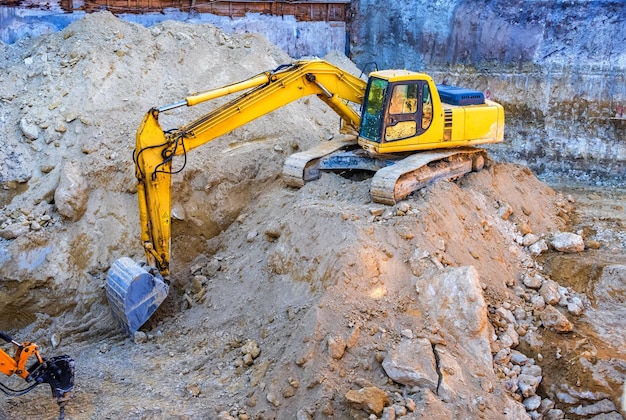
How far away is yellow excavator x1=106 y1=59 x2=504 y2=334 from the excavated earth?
1.08ft

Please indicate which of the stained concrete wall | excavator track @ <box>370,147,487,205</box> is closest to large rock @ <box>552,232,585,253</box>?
excavator track @ <box>370,147,487,205</box>

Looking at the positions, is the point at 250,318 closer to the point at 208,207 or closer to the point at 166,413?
the point at 166,413

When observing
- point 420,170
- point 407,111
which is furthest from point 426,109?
point 420,170

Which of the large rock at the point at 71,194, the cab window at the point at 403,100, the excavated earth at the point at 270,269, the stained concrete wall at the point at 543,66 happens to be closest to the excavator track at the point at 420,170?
the excavated earth at the point at 270,269

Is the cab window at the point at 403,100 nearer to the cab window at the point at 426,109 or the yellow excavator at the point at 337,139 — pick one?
the yellow excavator at the point at 337,139

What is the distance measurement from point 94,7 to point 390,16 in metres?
5.79

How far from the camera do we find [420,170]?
874cm

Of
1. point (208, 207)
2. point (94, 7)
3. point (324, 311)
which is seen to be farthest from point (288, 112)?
point (324, 311)

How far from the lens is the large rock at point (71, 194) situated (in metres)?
8.91

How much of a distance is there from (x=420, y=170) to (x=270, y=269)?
7.72ft

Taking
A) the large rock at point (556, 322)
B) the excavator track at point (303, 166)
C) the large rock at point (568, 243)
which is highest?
the excavator track at point (303, 166)

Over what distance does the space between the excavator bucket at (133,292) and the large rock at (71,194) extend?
1.47m

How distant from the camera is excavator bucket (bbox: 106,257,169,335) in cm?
758

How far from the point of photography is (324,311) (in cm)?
682
